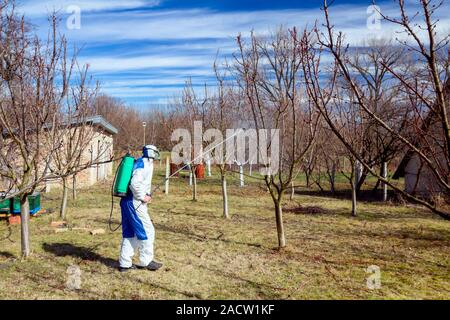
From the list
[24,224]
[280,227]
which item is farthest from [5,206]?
[280,227]

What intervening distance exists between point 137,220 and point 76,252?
6.37 ft

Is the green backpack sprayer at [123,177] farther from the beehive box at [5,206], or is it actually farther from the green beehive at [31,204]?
the beehive box at [5,206]

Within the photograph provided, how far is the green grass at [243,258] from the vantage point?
5.46 meters

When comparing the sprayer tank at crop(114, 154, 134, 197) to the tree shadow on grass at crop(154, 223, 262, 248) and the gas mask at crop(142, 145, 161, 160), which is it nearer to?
the gas mask at crop(142, 145, 161, 160)

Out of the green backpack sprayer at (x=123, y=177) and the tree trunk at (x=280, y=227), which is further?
the tree trunk at (x=280, y=227)

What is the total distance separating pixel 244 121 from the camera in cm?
1450

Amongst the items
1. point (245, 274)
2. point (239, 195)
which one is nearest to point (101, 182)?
point (239, 195)

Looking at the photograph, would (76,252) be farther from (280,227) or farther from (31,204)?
(31,204)

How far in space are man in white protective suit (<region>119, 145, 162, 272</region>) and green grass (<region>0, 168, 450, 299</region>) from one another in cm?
25

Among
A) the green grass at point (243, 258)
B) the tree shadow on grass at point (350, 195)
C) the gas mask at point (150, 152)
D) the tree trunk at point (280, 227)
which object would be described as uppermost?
the gas mask at point (150, 152)

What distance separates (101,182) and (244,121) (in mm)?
9309

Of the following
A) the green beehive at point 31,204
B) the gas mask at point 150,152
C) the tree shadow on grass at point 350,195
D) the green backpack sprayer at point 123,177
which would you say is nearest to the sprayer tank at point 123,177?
the green backpack sprayer at point 123,177

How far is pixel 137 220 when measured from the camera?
611 cm
